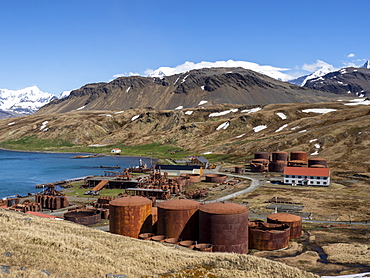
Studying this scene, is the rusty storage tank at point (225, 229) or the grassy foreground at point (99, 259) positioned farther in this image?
the rusty storage tank at point (225, 229)

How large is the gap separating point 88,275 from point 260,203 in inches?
2046

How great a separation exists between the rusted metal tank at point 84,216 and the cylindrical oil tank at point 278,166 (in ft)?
228

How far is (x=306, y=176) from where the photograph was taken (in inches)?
3789

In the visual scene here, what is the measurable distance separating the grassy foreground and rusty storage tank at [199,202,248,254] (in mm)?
8532

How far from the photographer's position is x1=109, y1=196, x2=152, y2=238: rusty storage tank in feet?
164

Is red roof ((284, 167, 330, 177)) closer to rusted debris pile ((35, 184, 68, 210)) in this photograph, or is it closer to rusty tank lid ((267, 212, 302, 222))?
rusty tank lid ((267, 212, 302, 222))

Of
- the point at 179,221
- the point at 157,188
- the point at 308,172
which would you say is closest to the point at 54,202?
the point at 157,188

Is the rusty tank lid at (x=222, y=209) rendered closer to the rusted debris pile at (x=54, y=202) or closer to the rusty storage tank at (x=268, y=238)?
the rusty storage tank at (x=268, y=238)

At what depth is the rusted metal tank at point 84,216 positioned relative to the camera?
201 ft

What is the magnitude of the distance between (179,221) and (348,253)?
20.5 m

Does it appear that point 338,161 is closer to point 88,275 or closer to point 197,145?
point 197,145

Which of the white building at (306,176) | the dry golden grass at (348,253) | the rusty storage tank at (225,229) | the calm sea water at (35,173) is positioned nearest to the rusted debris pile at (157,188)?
the white building at (306,176)

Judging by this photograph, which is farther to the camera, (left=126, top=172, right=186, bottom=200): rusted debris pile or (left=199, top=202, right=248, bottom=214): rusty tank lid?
(left=126, top=172, right=186, bottom=200): rusted debris pile

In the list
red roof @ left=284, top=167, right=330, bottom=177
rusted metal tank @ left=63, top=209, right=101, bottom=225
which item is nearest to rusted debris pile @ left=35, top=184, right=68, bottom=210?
rusted metal tank @ left=63, top=209, right=101, bottom=225
